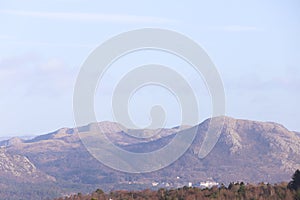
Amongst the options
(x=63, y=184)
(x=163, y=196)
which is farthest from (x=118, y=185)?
(x=163, y=196)

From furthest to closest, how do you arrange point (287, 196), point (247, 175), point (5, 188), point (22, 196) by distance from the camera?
point (247, 175) < point (5, 188) < point (22, 196) < point (287, 196)

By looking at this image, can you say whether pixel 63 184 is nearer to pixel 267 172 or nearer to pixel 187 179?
pixel 187 179

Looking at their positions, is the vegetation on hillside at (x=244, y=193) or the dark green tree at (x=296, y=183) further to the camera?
the dark green tree at (x=296, y=183)

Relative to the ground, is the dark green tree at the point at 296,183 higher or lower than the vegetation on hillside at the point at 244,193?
higher

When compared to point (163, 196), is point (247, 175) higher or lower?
higher

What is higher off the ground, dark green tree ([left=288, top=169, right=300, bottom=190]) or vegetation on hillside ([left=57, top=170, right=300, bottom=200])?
dark green tree ([left=288, top=169, right=300, bottom=190])

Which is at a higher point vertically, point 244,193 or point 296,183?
point 296,183

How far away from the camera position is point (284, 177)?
185 meters

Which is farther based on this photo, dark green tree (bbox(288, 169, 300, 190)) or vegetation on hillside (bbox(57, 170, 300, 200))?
dark green tree (bbox(288, 169, 300, 190))

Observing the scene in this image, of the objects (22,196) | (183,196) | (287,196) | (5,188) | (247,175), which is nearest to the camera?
(287,196)

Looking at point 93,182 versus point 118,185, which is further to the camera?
point 93,182

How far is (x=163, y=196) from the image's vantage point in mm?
77125

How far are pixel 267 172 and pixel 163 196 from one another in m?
123

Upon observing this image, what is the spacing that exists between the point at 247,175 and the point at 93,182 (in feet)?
131
